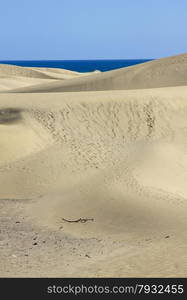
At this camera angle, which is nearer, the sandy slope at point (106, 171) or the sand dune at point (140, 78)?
the sandy slope at point (106, 171)

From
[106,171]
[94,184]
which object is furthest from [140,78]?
[94,184]

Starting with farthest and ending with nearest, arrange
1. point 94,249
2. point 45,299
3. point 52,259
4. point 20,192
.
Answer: point 20,192
point 94,249
point 52,259
point 45,299

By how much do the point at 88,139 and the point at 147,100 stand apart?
13.7 feet

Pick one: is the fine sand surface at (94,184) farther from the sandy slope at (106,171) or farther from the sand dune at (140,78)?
the sand dune at (140,78)

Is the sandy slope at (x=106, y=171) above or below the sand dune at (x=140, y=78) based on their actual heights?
below

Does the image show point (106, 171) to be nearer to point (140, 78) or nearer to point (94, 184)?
point (94, 184)

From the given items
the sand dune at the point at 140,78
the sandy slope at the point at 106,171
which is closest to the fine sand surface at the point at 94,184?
the sandy slope at the point at 106,171

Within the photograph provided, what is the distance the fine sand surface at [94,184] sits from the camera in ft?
32.6

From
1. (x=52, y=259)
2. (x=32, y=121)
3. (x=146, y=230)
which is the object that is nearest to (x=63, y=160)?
(x=32, y=121)

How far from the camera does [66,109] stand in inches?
834

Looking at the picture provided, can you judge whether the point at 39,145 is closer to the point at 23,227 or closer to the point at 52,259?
the point at 23,227

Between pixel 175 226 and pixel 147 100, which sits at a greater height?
pixel 147 100

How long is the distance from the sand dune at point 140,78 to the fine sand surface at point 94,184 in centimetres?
408

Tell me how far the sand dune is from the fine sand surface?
408 centimetres
